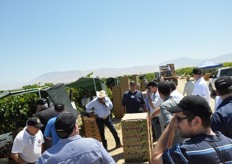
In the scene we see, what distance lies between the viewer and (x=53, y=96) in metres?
8.81

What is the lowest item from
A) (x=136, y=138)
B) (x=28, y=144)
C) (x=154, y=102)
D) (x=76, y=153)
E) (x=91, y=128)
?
(x=91, y=128)

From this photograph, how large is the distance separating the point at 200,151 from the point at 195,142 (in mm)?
78

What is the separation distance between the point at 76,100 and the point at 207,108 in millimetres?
12592

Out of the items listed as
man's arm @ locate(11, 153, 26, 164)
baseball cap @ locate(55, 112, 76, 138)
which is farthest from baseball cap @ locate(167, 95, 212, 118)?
man's arm @ locate(11, 153, 26, 164)

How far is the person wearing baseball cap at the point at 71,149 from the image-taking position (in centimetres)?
275

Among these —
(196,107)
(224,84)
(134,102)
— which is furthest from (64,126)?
(134,102)

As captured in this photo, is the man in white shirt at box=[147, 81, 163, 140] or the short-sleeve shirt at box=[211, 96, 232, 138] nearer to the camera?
the short-sleeve shirt at box=[211, 96, 232, 138]

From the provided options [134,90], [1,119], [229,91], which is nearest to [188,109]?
[229,91]

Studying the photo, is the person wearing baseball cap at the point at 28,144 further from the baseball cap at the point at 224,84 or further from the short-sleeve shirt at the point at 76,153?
the baseball cap at the point at 224,84

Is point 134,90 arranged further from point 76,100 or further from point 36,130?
point 76,100

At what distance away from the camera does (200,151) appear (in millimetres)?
2025

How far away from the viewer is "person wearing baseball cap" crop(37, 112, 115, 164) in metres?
2.75

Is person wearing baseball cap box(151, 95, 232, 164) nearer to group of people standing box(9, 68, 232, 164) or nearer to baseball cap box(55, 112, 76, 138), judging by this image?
group of people standing box(9, 68, 232, 164)

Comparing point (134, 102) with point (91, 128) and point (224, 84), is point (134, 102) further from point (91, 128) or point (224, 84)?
point (224, 84)
